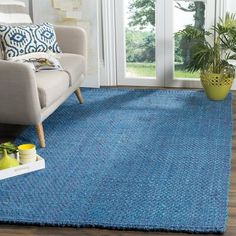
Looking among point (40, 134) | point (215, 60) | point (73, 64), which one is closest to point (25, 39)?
point (73, 64)

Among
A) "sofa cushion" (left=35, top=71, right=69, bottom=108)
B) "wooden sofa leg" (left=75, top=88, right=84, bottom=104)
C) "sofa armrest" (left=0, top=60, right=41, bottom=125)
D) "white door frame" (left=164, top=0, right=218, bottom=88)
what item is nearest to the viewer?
"sofa armrest" (left=0, top=60, right=41, bottom=125)

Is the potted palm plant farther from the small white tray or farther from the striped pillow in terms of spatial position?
the small white tray

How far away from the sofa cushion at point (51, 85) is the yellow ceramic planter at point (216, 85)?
46.6 inches

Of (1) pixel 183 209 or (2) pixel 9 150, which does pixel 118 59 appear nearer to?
(2) pixel 9 150

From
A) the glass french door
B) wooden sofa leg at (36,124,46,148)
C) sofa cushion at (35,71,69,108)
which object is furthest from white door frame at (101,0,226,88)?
wooden sofa leg at (36,124,46,148)

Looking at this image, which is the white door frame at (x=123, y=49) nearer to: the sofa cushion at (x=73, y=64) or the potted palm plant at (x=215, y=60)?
the potted palm plant at (x=215, y=60)

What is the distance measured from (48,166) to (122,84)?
6.53 ft

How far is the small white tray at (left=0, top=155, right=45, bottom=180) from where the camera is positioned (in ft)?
11.2

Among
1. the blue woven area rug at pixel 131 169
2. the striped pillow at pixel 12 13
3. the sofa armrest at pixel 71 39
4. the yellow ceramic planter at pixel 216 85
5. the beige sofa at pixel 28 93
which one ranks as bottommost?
Answer: the blue woven area rug at pixel 131 169

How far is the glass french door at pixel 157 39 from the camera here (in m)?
5.11

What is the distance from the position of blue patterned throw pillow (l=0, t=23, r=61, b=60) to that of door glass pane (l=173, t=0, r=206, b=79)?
110cm

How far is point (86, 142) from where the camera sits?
3.97 meters

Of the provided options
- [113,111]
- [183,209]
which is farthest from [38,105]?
[183,209]

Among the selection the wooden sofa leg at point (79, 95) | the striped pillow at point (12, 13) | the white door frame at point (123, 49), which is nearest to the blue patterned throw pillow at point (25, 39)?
the striped pillow at point (12, 13)
